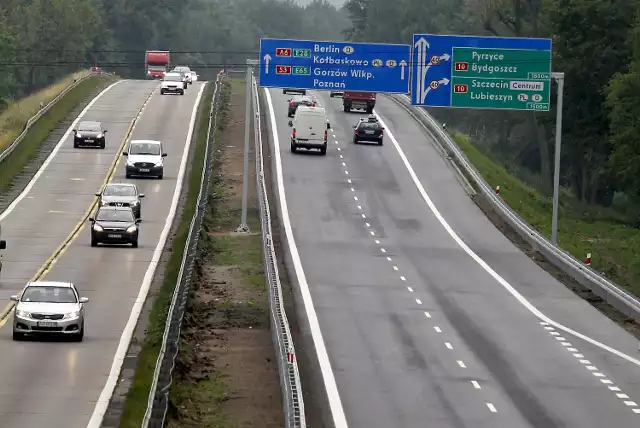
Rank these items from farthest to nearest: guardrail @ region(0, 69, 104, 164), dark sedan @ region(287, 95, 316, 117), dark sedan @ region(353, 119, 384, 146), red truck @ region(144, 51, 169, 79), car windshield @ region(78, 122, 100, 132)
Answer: red truck @ region(144, 51, 169, 79)
dark sedan @ region(287, 95, 316, 117)
dark sedan @ region(353, 119, 384, 146)
car windshield @ region(78, 122, 100, 132)
guardrail @ region(0, 69, 104, 164)

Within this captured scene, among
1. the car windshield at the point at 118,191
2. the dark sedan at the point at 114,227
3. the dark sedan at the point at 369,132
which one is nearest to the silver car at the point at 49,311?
the dark sedan at the point at 114,227

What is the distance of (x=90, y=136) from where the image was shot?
237 ft

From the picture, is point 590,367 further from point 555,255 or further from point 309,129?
point 309,129

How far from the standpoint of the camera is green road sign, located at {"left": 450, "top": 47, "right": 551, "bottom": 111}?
173 ft

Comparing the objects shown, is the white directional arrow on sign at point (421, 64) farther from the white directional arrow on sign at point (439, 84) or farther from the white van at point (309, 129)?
the white van at point (309, 129)

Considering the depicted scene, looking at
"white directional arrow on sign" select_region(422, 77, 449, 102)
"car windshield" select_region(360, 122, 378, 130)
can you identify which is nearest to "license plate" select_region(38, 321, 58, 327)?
"white directional arrow on sign" select_region(422, 77, 449, 102)

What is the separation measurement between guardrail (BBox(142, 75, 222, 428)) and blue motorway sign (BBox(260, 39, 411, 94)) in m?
6.17

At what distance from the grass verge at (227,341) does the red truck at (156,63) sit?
233 ft

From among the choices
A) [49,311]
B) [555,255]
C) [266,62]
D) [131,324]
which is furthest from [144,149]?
[49,311]

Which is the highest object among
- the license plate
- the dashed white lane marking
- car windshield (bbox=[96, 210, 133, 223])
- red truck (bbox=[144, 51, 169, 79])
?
red truck (bbox=[144, 51, 169, 79])

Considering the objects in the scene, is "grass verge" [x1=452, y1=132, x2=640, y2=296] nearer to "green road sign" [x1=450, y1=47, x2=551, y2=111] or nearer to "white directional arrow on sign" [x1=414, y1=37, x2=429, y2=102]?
"green road sign" [x1=450, y1=47, x2=551, y2=111]

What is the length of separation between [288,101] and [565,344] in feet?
194

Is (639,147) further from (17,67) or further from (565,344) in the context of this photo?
(17,67)

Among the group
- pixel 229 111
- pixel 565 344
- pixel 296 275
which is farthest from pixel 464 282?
pixel 229 111
